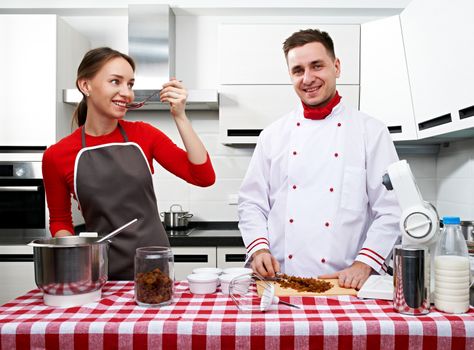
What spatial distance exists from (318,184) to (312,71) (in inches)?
16.7

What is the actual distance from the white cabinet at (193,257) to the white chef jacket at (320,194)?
3.56 feet

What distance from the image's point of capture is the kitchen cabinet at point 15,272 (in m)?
2.92

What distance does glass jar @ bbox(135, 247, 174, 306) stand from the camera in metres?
1.27

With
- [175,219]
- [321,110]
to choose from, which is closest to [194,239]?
[175,219]

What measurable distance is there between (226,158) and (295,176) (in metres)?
1.70

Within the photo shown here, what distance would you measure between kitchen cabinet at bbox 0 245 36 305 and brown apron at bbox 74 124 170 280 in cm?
132

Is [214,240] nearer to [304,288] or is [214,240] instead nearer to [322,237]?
[322,237]

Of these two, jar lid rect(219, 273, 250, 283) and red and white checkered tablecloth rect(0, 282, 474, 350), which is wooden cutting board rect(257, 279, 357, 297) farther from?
red and white checkered tablecloth rect(0, 282, 474, 350)

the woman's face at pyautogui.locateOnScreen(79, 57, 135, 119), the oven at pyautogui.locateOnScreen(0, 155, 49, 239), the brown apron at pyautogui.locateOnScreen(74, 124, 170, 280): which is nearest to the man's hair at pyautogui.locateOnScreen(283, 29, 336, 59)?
the woman's face at pyautogui.locateOnScreen(79, 57, 135, 119)

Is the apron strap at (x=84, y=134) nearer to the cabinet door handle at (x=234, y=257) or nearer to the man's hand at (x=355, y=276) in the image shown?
the man's hand at (x=355, y=276)

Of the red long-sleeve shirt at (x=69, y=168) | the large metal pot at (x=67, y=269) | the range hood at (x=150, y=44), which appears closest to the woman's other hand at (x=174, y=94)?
the red long-sleeve shirt at (x=69, y=168)

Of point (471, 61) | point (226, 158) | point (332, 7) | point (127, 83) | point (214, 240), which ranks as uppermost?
point (332, 7)

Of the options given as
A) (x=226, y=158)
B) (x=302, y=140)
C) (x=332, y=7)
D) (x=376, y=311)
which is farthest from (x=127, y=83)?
(x=332, y=7)

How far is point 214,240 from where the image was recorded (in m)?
2.98
